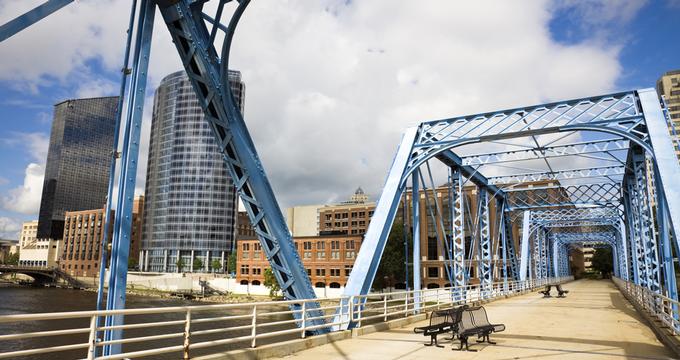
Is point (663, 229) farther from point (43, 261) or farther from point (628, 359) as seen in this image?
point (43, 261)

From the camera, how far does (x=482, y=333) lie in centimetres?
1121

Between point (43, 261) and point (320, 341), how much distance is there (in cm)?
15665

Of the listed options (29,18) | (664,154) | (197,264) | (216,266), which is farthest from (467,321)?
(197,264)

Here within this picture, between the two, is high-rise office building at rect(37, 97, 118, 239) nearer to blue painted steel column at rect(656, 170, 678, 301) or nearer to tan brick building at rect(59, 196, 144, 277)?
tan brick building at rect(59, 196, 144, 277)

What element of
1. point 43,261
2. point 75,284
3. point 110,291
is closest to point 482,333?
point 110,291

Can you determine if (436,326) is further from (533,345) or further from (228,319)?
(228,319)

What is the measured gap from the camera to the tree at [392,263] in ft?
213

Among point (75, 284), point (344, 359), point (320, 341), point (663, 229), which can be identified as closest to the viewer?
point (344, 359)

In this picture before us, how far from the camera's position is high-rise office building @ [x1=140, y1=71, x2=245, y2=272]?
114 meters

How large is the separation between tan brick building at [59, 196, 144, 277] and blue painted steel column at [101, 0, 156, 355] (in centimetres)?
12256

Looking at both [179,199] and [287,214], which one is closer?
[179,199]

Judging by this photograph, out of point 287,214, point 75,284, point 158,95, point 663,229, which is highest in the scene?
point 158,95

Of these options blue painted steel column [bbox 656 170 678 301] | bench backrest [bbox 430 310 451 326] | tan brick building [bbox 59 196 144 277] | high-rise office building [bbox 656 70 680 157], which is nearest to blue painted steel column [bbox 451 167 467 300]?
blue painted steel column [bbox 656 170 678 301]

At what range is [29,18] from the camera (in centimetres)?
579
